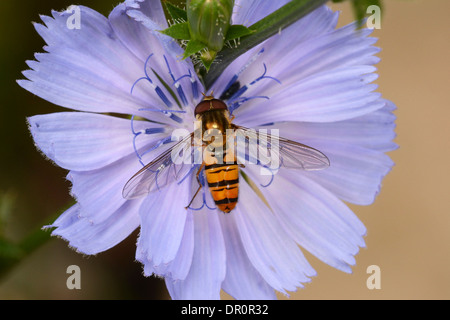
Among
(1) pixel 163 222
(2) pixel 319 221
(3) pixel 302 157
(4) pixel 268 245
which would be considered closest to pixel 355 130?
(3) pixel 302 157

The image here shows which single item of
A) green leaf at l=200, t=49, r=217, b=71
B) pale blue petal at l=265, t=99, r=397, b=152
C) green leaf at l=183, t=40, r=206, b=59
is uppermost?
green leaf at l=183, t=40, r=206, b=59

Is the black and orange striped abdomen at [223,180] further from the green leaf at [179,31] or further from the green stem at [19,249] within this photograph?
the green stem at [19,249]

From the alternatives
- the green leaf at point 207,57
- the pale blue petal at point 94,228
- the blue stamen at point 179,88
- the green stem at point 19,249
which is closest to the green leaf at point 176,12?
the green leaf at point 207,57

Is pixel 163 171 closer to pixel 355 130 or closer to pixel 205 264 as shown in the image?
pixel 205 264

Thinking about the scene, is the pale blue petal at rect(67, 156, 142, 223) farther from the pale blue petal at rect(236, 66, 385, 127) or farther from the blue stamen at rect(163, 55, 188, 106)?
the pale blue petal at rect(236, 66, 385, 127)

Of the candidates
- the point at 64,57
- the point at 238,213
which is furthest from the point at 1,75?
the point at 238,213

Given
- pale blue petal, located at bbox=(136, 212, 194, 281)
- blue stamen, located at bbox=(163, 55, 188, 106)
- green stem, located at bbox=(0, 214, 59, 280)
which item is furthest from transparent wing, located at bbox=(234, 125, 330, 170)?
green stem, located at bbox=(0, 214, 59, 280)
